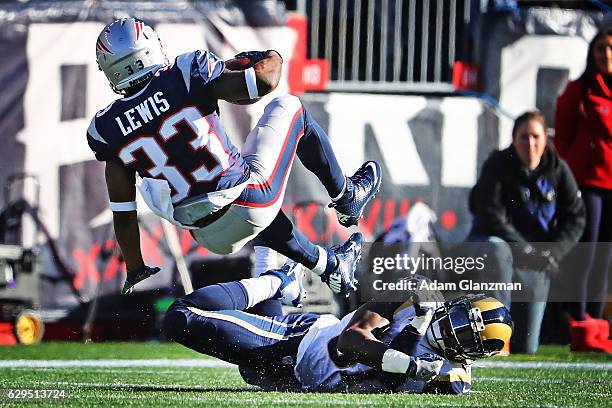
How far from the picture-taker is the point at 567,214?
8383mm

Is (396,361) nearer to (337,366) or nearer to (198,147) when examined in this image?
(337,366)

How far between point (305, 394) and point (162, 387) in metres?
0.74

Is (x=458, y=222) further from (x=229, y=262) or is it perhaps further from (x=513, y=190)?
(x=229, y=262)

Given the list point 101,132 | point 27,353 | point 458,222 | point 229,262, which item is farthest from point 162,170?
point 458,222

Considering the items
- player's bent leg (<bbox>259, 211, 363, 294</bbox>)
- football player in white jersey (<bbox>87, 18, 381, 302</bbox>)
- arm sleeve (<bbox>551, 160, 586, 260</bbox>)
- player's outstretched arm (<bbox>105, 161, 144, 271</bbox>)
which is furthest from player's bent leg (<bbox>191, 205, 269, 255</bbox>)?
arm sleeve (<bbox>551, 160, 586, 260</bbox>)

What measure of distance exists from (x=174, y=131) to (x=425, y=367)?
1.50 m

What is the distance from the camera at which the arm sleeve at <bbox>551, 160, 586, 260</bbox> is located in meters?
8.25

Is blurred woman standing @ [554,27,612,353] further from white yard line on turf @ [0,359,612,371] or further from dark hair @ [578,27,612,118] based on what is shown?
white yard line on turf @ [0,359,612,371]

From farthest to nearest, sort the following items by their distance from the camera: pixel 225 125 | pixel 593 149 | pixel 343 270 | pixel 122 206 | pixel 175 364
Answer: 1. pixel 225 125
2. pixel 593 149
3. pixel 175 364
4. pixel 343 270
5. pixel 122 206

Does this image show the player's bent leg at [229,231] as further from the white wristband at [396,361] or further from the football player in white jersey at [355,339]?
the white wristband at [396,361]

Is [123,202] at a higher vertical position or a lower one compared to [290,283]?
higher

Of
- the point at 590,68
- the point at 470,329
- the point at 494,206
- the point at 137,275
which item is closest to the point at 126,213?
the point at 137,275

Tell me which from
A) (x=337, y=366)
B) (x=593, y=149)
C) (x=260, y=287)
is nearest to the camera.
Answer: (x=337, y=366)

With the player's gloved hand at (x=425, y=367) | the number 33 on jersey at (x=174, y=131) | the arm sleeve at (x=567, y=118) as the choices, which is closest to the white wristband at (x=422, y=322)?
the player's gloved hand at (x=425, y=367)
